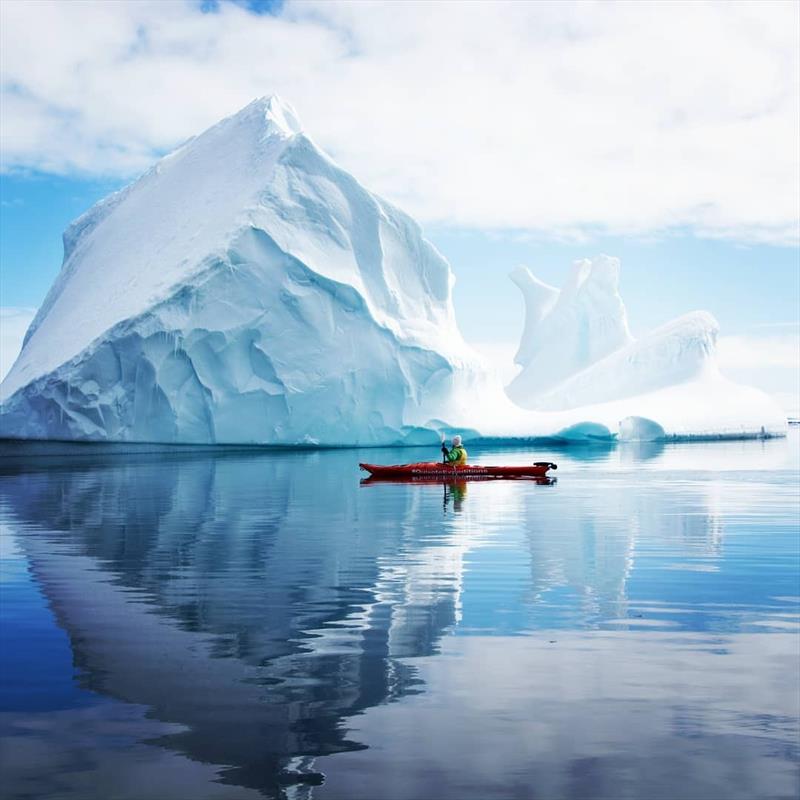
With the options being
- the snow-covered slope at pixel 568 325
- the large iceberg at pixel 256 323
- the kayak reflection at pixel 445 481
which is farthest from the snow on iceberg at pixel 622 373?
the kayak reflection at pixel 445 481

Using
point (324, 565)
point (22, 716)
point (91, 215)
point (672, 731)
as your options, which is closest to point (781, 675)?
point (672, 731)

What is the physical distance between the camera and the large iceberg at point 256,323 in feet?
93.4

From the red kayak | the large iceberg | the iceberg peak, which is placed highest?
the iceberg peak

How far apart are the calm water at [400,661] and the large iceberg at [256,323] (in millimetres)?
17505

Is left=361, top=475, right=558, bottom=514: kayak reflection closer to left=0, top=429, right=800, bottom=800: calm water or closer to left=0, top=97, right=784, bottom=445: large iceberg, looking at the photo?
left=0, top=429, right=800, bottom=800: calm water

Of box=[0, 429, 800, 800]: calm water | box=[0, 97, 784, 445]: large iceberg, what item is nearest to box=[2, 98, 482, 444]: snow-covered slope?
box=[0, 97, 784, 445]: large iceberg

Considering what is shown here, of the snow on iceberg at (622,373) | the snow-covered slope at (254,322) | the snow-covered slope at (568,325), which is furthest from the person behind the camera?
the snow-covered slope at (568,325)

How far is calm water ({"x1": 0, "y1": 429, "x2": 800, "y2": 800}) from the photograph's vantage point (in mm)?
3549

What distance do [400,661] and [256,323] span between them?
2434cm

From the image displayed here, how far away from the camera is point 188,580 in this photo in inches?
299

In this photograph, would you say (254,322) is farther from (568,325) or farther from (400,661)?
(568,325)

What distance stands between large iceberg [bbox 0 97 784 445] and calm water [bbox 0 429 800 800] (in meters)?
17.5

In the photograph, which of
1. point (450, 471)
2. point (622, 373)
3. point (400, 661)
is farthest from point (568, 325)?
point (400, 661)

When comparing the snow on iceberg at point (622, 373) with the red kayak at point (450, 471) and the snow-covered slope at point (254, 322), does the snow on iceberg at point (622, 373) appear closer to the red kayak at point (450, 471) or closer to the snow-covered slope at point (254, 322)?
the snow-covered slope at point (254, 322)
